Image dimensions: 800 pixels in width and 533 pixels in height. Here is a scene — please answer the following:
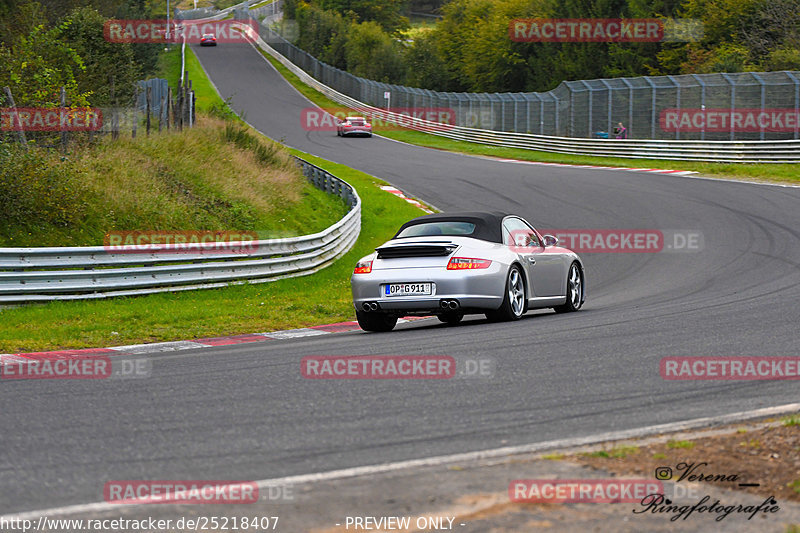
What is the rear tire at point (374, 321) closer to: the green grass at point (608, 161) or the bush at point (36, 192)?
the bush at point (36, 192)

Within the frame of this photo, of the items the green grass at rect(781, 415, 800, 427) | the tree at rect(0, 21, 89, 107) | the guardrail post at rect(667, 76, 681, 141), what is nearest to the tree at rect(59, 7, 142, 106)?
the tree at rect(0, 21, 89, 107)

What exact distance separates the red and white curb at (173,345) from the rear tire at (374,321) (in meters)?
0.68

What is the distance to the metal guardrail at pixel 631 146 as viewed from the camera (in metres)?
36.4

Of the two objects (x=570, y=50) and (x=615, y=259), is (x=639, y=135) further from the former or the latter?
(x=570, y=50)

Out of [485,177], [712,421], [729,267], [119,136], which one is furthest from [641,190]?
[712,421]

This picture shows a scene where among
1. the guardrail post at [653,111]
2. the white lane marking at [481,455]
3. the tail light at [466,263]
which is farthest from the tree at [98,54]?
the white lane marking at [481,455]

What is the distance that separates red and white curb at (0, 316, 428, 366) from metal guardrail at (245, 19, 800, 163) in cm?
2708

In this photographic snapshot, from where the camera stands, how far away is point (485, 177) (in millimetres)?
37312

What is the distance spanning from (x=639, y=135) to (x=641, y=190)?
12023 millimetres

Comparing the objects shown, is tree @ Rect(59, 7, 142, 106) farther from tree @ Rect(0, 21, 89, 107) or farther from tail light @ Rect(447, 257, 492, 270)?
tail light @ Rect(447, 257, 492, 270)

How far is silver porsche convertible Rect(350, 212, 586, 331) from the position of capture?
1155 cm

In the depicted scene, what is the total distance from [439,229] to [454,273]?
1.34 m

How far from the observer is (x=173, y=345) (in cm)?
1184

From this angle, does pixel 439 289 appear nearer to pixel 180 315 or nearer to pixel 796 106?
pixel 180 315
